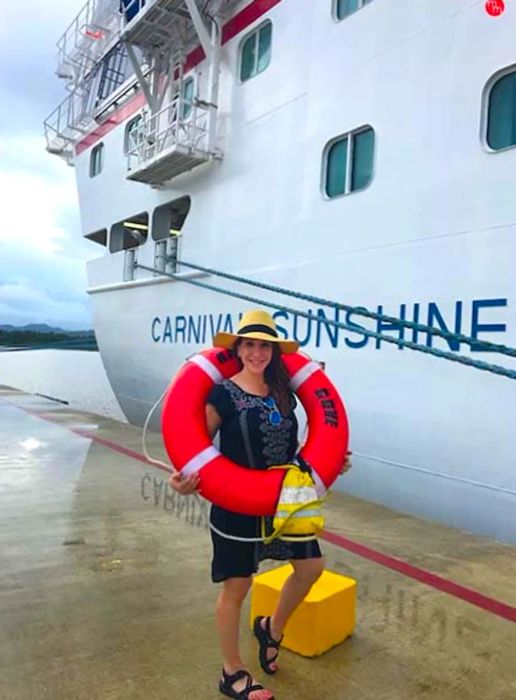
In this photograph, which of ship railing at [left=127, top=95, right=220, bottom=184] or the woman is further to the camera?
ship railing at [left=127, top=95, right=220, bottom=184]

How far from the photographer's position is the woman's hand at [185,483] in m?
2.28

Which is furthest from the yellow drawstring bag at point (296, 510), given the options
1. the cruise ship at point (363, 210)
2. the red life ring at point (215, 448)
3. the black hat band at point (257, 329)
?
the cruise ship at point (363, 210)

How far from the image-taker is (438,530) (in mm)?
4656

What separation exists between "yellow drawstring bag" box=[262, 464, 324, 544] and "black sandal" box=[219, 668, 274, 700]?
492mm

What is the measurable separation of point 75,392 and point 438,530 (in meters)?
22.1

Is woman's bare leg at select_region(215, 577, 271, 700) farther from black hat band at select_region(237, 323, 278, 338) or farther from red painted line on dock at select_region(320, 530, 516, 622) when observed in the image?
red painted line on dock at select_region(320, 530, 516, 622)

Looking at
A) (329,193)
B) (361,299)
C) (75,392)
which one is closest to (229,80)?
(329,193)

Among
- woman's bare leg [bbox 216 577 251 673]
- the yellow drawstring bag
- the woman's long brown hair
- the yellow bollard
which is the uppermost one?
the woman's long brown hair

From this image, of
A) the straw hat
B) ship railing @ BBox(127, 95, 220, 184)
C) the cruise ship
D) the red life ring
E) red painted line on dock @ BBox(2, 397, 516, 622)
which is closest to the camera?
the red life ring

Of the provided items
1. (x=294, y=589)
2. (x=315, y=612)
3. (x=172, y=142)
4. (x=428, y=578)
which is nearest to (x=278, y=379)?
(x=294, y=589)

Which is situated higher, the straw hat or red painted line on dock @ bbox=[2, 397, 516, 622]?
the straw hat

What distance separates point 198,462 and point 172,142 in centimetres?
682

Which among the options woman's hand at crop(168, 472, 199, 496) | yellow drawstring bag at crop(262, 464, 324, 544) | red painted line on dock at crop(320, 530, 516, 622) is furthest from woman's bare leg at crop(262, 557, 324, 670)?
red painted line on dock at crop(320, 530, 516, 622)

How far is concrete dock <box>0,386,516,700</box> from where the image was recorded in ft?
8.30
